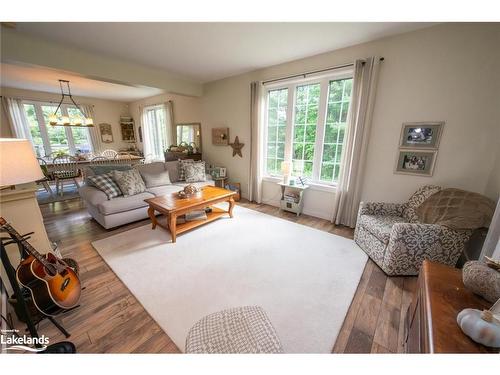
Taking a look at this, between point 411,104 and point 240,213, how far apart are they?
277 centimetres

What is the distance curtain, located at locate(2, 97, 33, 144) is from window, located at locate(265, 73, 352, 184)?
21.5ft

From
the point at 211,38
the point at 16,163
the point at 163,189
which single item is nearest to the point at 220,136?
the point at 163,189

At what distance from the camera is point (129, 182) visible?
295 cm

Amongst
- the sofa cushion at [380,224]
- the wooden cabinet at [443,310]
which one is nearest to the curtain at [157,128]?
→ the sofa cushion at [380,224]

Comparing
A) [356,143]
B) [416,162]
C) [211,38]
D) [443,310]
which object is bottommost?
[443,310]

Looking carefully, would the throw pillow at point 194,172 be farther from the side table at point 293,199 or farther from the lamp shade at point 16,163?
the lamp shade at point 16,163

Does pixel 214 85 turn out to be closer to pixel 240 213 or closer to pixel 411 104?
pixel 240 213

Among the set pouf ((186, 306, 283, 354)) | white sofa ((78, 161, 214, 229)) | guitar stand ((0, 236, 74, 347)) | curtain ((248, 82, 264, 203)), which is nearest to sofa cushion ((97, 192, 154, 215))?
white sofa ((78, 161, 214, 229))

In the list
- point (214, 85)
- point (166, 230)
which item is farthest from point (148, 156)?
point (166, 230)

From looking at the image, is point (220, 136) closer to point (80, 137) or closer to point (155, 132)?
point (155, 132)

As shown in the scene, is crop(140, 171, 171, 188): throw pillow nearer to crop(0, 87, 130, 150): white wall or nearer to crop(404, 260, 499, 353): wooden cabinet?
crop(404, 260, 499, 353): wooden cabinet

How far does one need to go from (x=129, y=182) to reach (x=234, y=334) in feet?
9.32
